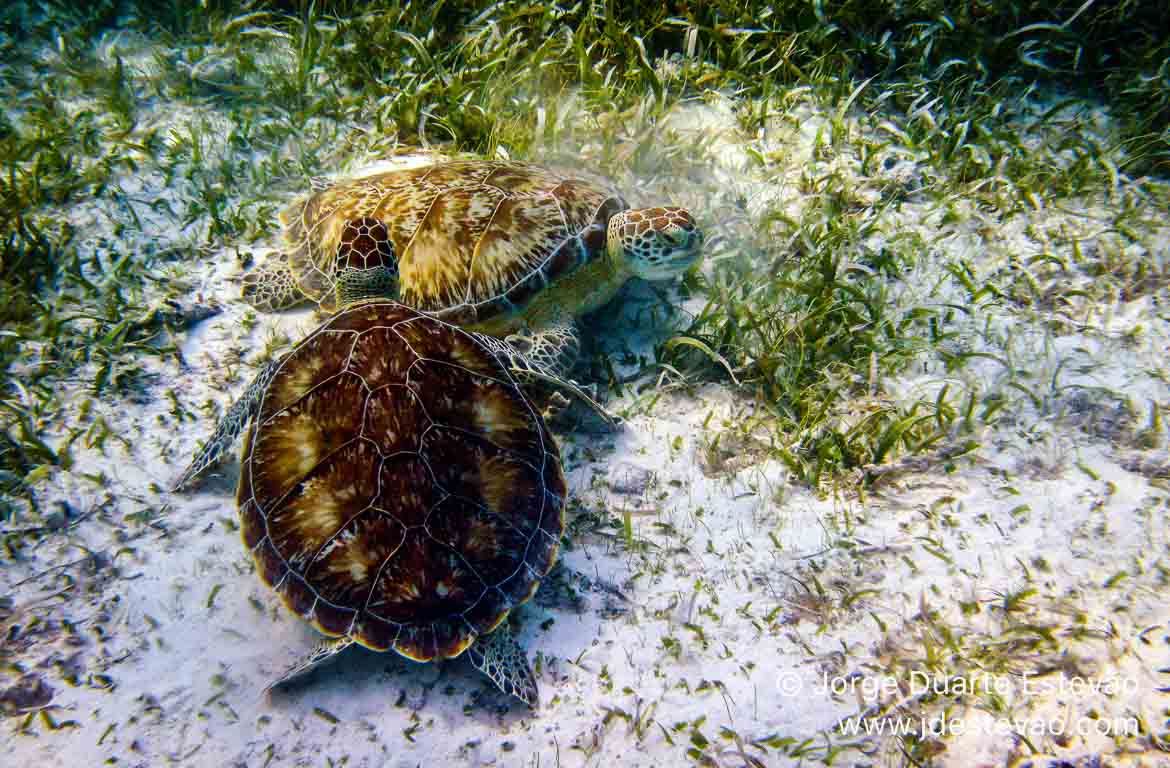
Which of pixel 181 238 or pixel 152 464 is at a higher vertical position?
pixel 181 238

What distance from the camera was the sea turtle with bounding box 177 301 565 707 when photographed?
79.4 inches

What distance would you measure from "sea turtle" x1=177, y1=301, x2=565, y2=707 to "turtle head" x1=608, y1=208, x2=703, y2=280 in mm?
1118

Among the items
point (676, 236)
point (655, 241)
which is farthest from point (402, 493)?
point (676, 236)

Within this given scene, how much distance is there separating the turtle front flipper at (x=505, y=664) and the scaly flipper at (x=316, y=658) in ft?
1.48

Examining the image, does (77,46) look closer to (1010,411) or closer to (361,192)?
(361,192)

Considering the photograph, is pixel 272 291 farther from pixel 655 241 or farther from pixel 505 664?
pixel 505 664

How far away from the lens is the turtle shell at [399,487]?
Answer: 2.01 metres

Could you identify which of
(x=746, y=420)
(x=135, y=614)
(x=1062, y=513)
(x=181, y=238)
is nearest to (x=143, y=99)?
Result: (x=181, y=238)

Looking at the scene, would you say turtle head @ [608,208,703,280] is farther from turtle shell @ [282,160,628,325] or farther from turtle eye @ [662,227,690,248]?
turtle shell @ [282,160,628,325]

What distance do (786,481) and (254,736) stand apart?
238 cm

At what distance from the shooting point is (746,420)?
292cm

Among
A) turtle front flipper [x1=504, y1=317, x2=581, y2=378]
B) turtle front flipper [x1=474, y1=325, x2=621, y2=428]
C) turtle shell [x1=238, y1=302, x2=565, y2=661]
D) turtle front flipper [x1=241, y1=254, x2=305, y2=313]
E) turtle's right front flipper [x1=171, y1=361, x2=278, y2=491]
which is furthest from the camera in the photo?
turtle front flipper [x1=241, y1=254, x2=305, y2=313]

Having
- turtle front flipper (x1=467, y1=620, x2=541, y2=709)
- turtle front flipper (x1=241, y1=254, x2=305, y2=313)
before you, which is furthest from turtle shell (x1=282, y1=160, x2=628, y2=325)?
turtle front flipper (x1=467, y1=620, x2=541, y2=709)

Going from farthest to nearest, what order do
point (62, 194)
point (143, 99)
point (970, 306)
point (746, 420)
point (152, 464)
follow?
point (143, 99) < point (62, 194) < point (970, 306) < point (746, 420) < point (152, 464)
